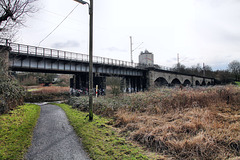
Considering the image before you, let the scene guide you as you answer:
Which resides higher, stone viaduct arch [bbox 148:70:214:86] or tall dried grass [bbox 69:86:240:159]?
stone viaduct arch [bbox 148:70:214:86]

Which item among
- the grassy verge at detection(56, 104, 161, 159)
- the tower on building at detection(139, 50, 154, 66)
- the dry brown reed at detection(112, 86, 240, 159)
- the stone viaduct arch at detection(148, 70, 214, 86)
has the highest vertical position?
the tower on building at detection(139, 50, 154, 66)

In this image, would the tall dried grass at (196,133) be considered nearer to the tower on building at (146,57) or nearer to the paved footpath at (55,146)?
the paved footpath at (55,146)

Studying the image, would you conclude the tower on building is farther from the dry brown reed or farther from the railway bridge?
the dry brown reed

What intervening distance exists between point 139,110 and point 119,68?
2845cm

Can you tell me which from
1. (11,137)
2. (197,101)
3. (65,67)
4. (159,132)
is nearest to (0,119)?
(11,137)

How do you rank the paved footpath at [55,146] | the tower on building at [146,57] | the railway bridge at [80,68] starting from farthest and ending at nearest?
the tower on building at [146,57] → the railway bridge at [80,68] → the paved footpath at [55,146]

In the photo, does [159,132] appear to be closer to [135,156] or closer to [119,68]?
[135,156]

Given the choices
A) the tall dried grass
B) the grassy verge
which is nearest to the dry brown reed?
the tall dried grass

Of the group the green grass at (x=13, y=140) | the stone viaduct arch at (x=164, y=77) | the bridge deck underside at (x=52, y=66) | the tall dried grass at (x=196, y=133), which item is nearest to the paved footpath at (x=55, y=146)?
the green grass at (x=13, y=140)

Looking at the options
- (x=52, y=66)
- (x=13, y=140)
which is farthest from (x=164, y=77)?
(x=13, y=140)

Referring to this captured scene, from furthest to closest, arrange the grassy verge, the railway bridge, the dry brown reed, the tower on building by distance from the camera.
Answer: the tower on building → the railway bridge → the grassy verge → the dry brown reed

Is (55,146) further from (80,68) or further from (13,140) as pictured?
(80,68)

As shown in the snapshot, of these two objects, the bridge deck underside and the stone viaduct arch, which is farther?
the stone viaduct arch

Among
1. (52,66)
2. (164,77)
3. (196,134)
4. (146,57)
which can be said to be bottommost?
(196,134)
